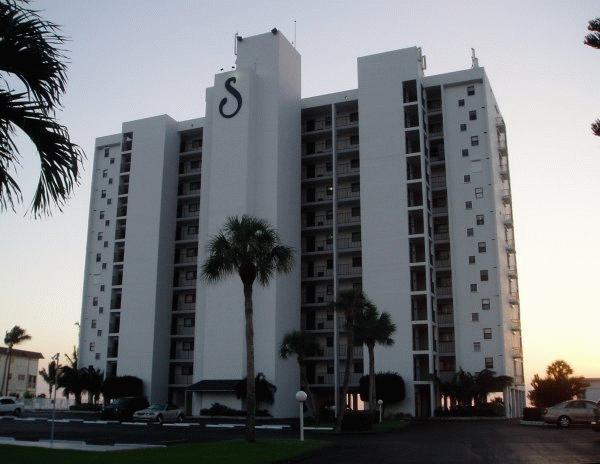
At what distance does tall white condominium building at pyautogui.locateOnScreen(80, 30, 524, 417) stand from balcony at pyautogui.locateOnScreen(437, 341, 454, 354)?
0.18 metres

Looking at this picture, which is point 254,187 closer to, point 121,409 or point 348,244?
point 348,244

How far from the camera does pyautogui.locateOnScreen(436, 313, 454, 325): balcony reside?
68.7 meters

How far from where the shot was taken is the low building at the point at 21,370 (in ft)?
404

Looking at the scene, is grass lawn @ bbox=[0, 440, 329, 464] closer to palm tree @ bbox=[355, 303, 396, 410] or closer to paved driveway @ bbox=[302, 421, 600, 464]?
paved driveway @ bbox=[302, 421, 600, 464]

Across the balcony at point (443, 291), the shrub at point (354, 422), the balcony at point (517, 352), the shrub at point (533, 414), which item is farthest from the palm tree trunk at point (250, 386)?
the balcony at point (517, 352)

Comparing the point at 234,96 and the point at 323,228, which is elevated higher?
the point at 234,96

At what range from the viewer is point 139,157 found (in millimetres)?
83000

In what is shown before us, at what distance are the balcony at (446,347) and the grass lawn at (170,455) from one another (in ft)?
144

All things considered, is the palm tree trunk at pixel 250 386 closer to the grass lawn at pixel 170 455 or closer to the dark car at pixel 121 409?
the grass lawn at pixel 170 455

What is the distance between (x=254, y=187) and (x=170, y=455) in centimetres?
5133

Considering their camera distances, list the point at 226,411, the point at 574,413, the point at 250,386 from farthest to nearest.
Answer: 1. the point at 226,411
2. the point at 574,413
3. the point at 250,386

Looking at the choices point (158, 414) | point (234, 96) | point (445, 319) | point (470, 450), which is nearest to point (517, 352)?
point (445, 319)

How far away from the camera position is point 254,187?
7138 cm

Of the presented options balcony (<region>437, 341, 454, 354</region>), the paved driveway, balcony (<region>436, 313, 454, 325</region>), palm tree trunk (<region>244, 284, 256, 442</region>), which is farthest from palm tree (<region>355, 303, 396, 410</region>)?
balcony (<region>436, 313, 454, 325</region>)
